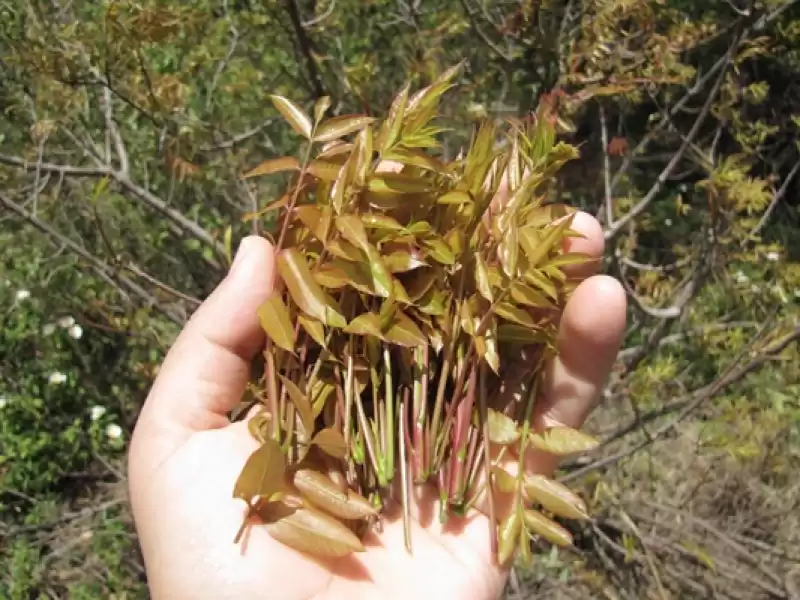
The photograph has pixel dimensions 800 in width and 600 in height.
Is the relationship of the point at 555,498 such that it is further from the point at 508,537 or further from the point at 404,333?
the point at 404,333

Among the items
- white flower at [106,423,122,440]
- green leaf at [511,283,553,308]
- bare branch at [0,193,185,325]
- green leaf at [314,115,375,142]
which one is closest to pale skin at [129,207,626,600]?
green leaf at [511,283,553,308]

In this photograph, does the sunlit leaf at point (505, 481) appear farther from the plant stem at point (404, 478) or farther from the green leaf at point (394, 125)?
the green leaf at point (394, 125)

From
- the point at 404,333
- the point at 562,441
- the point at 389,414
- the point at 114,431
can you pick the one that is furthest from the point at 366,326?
the point at 114,431

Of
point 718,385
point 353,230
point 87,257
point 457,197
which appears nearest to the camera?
point 353,230

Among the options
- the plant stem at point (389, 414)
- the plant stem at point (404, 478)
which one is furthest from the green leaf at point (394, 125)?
the plant stem at point (404, 478)

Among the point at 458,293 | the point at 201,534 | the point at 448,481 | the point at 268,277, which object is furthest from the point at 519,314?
the point at 201,534

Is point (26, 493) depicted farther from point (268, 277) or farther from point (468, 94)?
point (468, 94)

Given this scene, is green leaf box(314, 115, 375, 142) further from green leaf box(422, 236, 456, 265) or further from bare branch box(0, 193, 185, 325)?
bare branch box(0, 193, 185, 325)
